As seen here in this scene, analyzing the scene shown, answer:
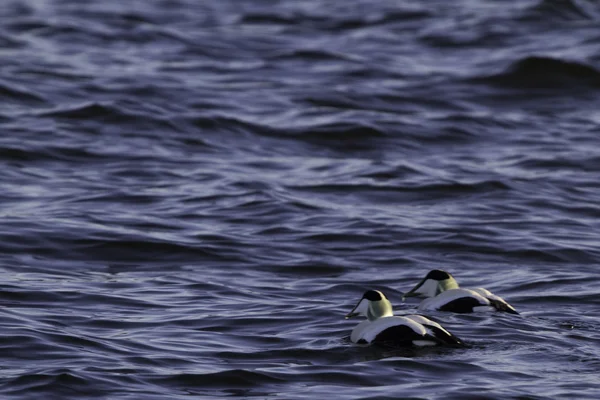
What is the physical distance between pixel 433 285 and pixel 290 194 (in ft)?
15.1

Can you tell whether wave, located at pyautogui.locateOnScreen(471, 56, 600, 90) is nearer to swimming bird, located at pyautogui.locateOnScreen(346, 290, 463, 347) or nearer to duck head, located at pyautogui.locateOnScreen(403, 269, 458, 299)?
duck head, located at pyautogui.locateOnScreen(403, 269, 458, 299)

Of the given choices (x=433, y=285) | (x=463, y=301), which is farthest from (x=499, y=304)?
(x=433, y=285)

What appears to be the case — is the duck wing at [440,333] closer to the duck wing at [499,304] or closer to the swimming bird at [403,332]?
the swimming bird at [403,332]

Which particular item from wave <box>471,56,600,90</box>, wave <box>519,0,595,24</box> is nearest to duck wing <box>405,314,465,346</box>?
wave <box>471,56,600,90</box>

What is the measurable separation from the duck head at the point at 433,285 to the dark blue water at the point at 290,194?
1.16 feet

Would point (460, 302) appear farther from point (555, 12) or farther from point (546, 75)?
point (555, 12)

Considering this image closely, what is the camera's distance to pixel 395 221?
14.2 m

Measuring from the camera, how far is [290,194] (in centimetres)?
1525

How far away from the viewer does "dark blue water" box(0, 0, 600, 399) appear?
29.3 ft

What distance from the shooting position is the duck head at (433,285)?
1081cm

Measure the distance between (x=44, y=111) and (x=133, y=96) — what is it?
1.48 m

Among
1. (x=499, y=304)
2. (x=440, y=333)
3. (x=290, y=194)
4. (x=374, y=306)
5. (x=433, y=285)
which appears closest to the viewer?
(x=440, y=333)

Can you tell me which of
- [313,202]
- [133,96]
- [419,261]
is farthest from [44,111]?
[419,261]

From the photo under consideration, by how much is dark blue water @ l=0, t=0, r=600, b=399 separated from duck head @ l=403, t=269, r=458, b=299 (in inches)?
13.9
